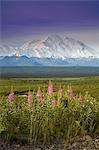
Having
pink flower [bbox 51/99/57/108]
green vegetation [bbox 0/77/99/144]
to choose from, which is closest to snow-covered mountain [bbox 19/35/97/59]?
green vegetation [bbox 0/77/99/144]

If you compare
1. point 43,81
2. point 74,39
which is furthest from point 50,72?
point 74,39

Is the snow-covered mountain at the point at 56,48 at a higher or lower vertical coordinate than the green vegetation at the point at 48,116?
higher

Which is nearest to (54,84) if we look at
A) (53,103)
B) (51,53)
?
(51,53)

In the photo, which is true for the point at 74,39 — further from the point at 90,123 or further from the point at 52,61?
the point at 90,123

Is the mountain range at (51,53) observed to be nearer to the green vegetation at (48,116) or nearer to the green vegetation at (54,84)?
the green vegetation at (54,84)

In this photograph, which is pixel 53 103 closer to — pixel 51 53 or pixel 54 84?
pixel 54 84

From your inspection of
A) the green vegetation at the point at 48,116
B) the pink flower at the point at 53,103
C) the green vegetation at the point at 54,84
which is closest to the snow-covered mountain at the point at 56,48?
the green vegetation at the point at 54,84

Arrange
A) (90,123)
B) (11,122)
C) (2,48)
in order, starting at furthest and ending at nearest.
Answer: (2,48)
(90,123)
(11,122)

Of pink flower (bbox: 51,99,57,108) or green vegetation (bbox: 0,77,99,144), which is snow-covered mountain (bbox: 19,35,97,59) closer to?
green vegetation (bbox: 0,77,99,144)
